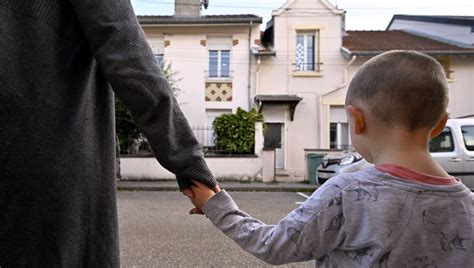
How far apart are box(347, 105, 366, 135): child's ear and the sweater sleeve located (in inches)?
18.1

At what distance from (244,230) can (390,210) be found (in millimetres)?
389

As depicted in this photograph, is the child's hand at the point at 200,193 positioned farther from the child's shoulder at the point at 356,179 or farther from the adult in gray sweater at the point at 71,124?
the child's shoulder at the point at 356,179

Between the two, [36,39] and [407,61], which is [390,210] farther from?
[36,39]

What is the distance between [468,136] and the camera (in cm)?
1019

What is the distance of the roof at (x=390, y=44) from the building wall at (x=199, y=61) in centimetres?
407

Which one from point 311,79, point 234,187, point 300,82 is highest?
point 311,79

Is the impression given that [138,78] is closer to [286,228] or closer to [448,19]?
[286,228]

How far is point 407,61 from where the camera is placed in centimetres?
126

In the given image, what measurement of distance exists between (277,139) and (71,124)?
669 inches

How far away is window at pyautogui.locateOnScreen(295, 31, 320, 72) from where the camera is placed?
18172mm

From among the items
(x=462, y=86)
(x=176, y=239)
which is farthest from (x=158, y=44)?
(x=176, y=239)

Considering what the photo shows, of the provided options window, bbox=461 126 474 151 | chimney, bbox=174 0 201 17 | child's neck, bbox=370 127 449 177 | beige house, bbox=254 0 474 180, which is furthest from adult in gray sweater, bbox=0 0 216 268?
chimney, bbox=174 0 201 17

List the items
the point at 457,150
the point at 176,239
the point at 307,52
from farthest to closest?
the point at 307,52, the point at 457,150, the point at 176,239

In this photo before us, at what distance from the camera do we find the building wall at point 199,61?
17781mm
